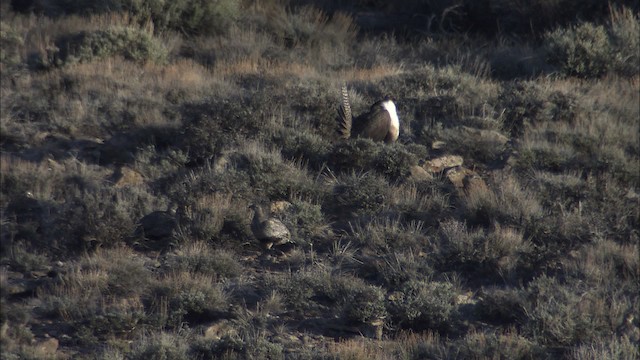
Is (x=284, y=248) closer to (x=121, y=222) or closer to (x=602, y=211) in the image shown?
(x=121, y=222)

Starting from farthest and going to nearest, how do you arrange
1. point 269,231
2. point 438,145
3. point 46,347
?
point 438,145 → point 269,231 → point 46,347

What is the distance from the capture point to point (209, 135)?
10609 mm

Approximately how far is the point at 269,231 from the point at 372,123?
99.5 inches

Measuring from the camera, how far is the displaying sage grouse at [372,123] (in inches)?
419

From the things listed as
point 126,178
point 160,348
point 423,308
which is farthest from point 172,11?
point 160,348

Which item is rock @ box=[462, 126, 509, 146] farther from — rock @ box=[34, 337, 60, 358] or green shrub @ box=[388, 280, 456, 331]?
rock @ box=[34, 337, 60, 358]

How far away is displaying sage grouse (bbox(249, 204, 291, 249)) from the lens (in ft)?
28.4

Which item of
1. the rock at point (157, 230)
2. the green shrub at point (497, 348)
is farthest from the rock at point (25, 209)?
the green shrub at point (497, 348)

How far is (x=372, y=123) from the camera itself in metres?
10.6

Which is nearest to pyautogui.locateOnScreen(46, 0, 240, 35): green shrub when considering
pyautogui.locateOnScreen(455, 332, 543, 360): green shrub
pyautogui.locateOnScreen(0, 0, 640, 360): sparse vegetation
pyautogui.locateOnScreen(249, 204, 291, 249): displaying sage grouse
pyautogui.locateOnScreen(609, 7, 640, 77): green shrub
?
Result: pyautogui.locateOnScreen(0, 0, 640, 360): sparse vegetation

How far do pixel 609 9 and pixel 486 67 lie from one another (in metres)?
3.05

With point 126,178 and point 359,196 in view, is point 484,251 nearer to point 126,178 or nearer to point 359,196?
point 359,196

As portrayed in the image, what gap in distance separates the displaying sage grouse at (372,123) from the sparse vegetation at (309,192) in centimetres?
40

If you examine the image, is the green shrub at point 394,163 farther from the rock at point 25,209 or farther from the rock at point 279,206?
the rock at point 25,209
